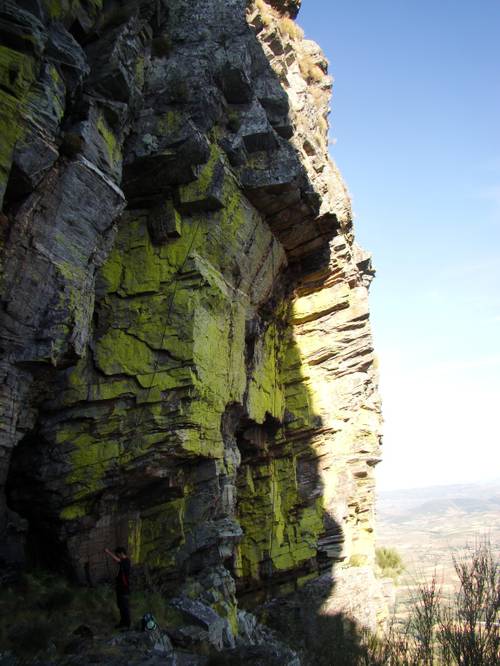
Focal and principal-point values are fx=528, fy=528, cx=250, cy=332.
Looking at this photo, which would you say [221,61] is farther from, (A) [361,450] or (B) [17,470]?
(A) [361,450]

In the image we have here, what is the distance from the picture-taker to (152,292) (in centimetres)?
1666

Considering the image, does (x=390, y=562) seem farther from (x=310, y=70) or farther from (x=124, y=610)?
(x=310, y=70)

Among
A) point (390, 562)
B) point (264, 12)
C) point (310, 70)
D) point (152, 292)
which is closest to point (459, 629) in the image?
point (152, 292)

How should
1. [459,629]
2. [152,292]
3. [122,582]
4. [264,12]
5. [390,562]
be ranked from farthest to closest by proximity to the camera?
[390,562], [264,12], [152,292], [459,629], [122,582]

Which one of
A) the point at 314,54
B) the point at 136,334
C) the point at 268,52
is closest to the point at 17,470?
the point at 136,334

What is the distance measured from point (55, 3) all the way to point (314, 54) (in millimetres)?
24621

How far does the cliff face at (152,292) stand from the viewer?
1236 cm

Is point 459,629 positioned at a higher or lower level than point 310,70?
lower

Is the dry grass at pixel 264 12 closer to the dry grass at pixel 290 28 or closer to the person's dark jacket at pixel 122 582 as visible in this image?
the dry grass at pixel 290 28

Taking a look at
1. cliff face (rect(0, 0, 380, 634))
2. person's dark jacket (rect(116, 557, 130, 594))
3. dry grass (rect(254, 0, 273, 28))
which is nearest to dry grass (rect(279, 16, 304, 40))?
dry grass (rect(254, 0, 273, 28))

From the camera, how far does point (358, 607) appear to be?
23703mm

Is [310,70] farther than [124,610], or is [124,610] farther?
[310,70]

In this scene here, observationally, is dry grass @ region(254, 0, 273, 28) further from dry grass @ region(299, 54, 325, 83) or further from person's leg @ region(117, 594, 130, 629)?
person's leg @ region(117, 594, 130, 629)

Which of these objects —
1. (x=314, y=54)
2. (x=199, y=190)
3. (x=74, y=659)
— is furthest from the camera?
(x=314, y=54)
